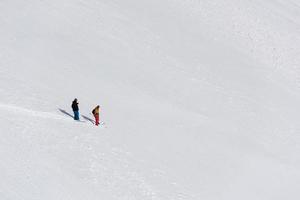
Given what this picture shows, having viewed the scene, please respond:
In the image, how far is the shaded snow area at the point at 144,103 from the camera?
22.4 meters

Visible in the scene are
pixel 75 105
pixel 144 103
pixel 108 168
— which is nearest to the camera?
pixel 108 168

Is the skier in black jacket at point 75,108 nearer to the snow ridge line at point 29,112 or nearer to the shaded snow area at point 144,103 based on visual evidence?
the shaded snow area at point 144,103

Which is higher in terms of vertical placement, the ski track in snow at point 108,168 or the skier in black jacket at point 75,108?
the skier in black jacket at point 75,108

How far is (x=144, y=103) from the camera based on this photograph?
1207 inches

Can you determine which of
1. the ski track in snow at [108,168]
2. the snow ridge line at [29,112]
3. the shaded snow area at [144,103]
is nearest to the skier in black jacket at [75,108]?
the shaded snow area at [144,103]

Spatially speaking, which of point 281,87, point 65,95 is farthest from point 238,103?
point 65,95

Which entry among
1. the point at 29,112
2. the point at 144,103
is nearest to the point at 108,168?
the point at 29,112

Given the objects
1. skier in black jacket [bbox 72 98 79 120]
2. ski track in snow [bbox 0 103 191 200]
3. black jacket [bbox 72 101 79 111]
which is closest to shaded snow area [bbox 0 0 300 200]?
ski track in snow [bbox 0 103 191 200]

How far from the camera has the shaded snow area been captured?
73.6 ft

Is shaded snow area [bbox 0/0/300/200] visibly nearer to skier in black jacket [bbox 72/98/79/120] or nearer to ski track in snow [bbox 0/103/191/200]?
ski track in snow [bbox 0/103/191/200]

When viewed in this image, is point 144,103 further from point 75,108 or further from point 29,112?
point 29,112

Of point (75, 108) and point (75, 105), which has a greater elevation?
point (75, 105)

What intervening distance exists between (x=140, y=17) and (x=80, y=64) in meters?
12.9

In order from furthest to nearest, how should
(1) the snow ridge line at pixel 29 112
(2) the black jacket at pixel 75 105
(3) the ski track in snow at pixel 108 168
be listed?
(2) the black jacket at pixel 75 105 → (1) the snow ridge line at pixel 29 112 → (3) the ski track in snow at pixel 108 168
